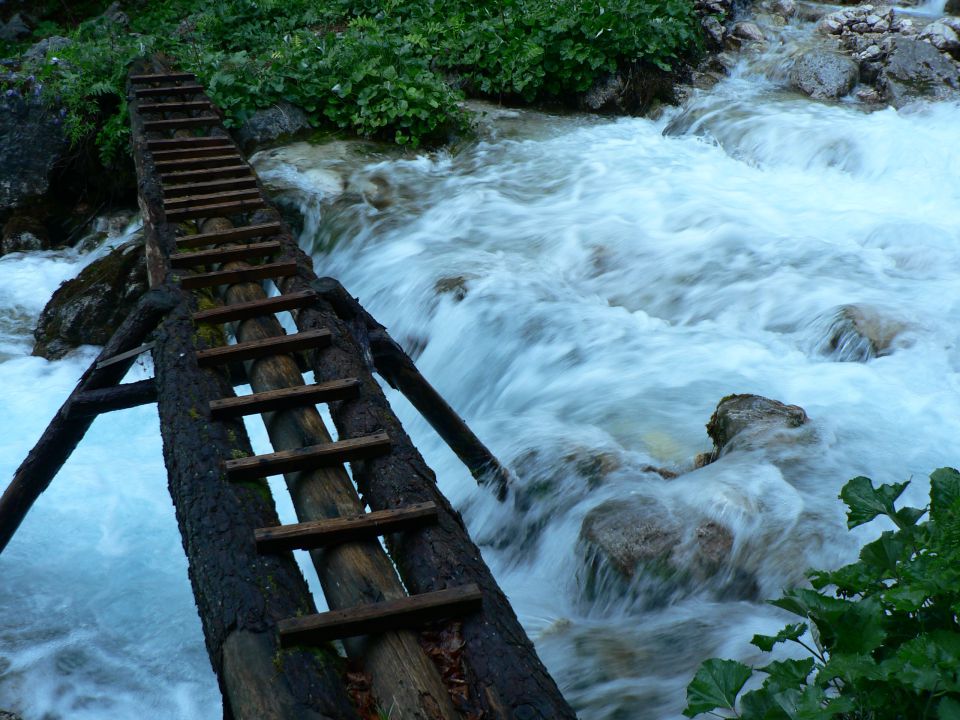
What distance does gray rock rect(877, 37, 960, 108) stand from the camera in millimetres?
10070

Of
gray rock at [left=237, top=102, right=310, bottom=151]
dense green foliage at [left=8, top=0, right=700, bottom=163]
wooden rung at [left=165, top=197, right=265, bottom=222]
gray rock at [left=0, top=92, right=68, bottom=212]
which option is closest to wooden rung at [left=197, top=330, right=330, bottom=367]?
wooden rung at [left=165, top=197, right=265, bottom=222]

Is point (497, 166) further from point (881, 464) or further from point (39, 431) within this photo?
point (881, 464)

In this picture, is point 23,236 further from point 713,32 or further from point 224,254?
point 713,32

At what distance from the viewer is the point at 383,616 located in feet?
8.34

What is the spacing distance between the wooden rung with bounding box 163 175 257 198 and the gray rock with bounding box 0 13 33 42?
33.3ft

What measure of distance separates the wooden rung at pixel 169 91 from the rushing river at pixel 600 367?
1058mm

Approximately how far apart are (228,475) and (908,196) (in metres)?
7.06

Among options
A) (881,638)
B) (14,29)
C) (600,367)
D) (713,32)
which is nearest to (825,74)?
(713,32)

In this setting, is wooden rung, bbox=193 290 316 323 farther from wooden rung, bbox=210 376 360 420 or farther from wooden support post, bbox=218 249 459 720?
wooden rung, bbox=210 376 360 420

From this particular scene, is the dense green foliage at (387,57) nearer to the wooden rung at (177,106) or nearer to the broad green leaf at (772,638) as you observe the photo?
the wooden rung at (177,106)

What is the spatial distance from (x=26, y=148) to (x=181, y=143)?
341 centimetres

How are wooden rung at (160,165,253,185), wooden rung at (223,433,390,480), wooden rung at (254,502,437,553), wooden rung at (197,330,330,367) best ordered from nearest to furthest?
wooden rung at (254,502,437,553) < wooden rung at (223,433,390,480) < wooden rung at (197,330,330,367) < wooden rung at (160,165,253,185)

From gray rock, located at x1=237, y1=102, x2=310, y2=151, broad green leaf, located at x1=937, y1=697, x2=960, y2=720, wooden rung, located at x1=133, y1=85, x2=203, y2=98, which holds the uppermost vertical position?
broad green leaf, located at x1=937, y1=697, x2=960, y2=720

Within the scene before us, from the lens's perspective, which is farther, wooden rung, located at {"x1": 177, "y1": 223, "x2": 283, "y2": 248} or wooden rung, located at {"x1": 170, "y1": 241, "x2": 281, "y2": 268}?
wooden rung, located at {"x1": 177, "y1": 223, "x2": 283, "y2": 248}
